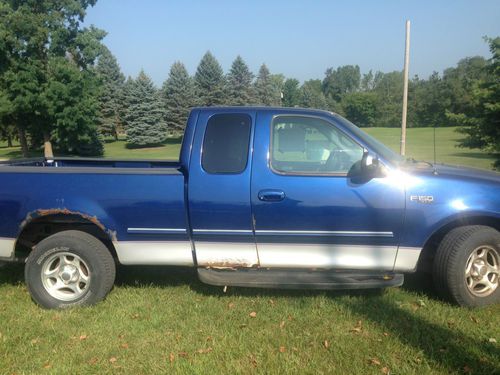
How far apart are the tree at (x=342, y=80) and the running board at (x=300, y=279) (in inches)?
5659

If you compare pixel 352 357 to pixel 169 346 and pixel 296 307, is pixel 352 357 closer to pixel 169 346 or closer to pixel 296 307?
pixel 296 307

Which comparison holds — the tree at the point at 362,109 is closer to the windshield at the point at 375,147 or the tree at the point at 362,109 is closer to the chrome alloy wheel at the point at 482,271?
the windshield at the point at 375,147

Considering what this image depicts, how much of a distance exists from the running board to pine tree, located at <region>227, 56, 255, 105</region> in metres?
53.1

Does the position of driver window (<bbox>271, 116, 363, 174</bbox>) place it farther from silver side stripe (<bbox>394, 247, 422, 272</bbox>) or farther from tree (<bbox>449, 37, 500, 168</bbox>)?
tree (<bbox>449, 37, 500, 168</bbox>)

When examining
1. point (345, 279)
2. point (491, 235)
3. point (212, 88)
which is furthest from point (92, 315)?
point (212, 88)

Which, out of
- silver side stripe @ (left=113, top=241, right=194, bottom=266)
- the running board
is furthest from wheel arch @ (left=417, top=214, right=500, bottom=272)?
silver side stripe @ (left=113, top=241, right=194, bottom=266)

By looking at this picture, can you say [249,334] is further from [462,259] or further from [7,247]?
[7,247]

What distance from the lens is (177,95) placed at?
56094 millimetres

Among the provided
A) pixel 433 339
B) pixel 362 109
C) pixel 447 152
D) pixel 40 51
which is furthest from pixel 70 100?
pixel 362 109

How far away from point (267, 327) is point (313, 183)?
1310 mm

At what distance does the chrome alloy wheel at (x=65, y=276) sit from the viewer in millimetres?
4332

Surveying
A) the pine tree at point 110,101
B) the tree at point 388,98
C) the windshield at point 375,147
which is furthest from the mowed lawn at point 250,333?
the tree at point 388,98

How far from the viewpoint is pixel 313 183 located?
4.07m

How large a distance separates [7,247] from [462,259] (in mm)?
4198
